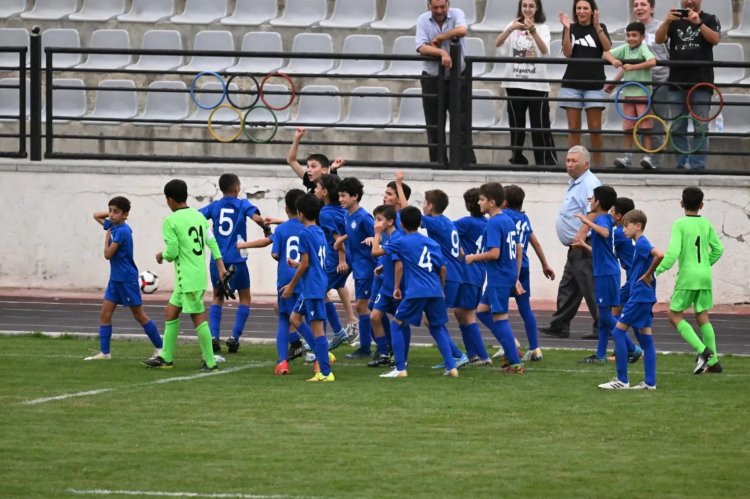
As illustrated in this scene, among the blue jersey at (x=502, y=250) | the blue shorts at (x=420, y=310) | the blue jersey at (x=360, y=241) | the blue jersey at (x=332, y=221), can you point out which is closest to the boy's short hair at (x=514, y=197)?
the blue jersey at (x=502, y=250)

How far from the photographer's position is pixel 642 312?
1209cm

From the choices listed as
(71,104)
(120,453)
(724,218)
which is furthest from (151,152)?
(120,453)

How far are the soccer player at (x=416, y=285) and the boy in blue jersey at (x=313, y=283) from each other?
0.63 meters

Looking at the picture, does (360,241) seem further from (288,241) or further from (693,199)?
(693,199)

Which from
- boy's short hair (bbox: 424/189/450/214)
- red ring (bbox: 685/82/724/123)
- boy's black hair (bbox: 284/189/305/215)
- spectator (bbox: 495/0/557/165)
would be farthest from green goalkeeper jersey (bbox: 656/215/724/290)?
spectator (bbox: 495/0/557/165)

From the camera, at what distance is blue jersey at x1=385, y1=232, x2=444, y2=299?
1282cm

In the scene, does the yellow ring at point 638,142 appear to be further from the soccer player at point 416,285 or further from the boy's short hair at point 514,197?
the soccer player at point 416,285

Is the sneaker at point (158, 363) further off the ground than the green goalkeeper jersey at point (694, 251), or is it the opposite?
the green goalkeeper jersey at point (694, 251)

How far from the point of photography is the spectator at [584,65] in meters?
19.4

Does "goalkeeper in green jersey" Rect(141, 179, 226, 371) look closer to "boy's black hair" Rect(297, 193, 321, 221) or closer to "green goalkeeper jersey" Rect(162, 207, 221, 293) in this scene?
"green goalkeeper jersey" Rect(162, 207, 221, 293)

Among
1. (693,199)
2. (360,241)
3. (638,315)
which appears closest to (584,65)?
(360,241)

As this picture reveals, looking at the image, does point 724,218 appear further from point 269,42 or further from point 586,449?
point 586,449

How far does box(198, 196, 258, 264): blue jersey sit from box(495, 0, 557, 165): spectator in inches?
229

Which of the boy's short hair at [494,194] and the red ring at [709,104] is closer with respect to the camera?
the boy's short hair at [494,194]
